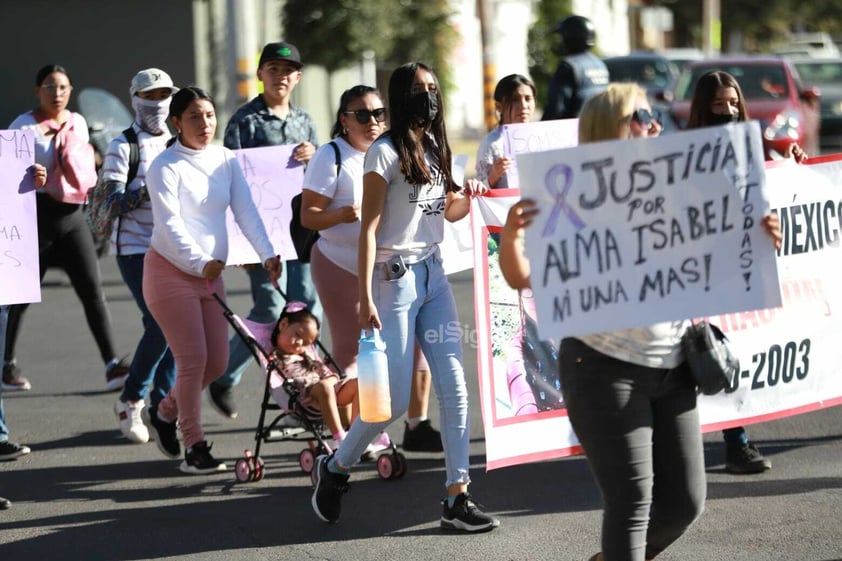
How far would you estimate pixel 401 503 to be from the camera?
241 inches

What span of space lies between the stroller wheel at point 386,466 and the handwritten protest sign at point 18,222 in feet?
6.02

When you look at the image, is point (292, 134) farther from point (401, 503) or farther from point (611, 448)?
point (611, 448)

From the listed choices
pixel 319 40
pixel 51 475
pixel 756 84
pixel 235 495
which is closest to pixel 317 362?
pixel 235 495

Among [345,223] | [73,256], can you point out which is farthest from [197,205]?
[73,256]

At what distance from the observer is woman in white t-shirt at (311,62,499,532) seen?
544cm

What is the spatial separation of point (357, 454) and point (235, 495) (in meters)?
0.93

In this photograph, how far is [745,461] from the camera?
6.39 metres

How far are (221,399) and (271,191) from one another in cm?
123

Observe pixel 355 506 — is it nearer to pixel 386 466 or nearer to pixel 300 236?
pixel 386 466

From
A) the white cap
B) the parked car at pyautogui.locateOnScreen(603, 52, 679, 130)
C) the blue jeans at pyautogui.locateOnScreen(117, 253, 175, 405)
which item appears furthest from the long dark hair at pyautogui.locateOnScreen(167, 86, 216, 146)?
the parked car at pyautogui.locateOnScreen(603, 52, 679, 130)

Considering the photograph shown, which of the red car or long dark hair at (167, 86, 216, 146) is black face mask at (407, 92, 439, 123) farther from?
the red car

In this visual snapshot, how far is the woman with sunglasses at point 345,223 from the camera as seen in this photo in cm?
614

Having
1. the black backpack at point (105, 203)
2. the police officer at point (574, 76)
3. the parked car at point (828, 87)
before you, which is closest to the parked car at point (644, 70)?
the parked car at point (828, 87)

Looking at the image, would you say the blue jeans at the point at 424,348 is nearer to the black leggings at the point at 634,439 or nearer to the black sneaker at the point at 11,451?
the black leggings at the point at 634,439
